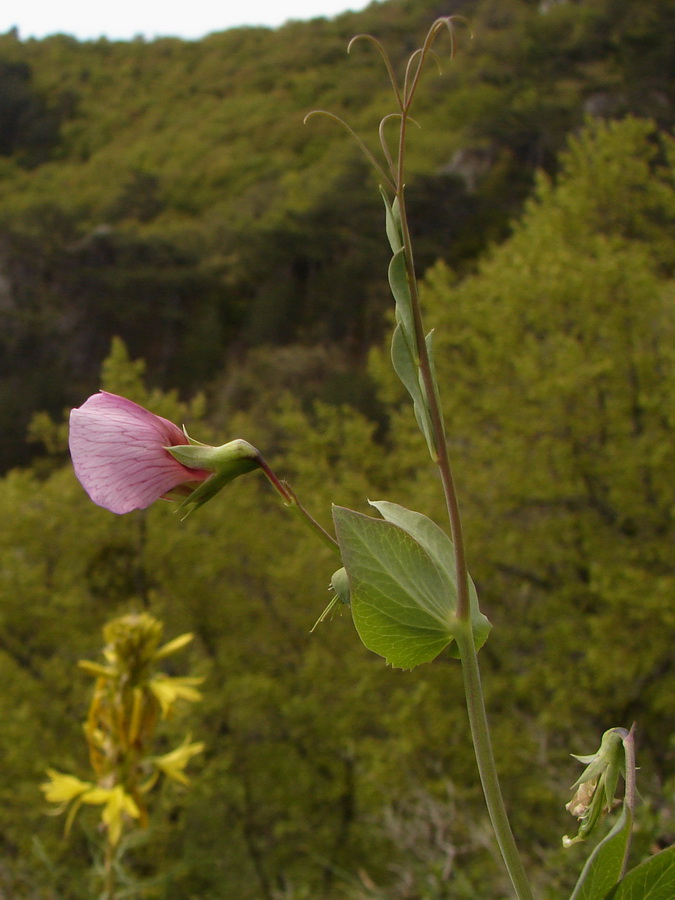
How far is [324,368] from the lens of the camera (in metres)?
22.7

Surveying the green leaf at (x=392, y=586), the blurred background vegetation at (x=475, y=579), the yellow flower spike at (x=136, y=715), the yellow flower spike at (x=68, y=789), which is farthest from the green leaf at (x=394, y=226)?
the blurred background vegetation at (x=475, y=579)

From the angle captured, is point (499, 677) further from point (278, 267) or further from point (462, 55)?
point (462, 55)

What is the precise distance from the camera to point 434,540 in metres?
0.61

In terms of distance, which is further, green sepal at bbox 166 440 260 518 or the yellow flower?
the yellow flower

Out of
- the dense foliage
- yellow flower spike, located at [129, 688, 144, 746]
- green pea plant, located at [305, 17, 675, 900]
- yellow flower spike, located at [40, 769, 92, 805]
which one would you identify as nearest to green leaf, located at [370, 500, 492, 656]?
green pea plant, located at [305, 17, 675, 900]

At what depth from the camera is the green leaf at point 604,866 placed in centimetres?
50

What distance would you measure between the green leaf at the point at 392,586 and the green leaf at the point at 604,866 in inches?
6.2

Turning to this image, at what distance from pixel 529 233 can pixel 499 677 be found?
5353 millimetres

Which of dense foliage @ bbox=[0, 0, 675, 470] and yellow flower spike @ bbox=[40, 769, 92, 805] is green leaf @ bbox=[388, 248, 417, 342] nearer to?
yellow flower spike @ bbox=[40, 769, 92, 805]

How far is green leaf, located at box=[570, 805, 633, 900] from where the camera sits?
19.8 inches

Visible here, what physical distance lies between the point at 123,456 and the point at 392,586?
22 cm

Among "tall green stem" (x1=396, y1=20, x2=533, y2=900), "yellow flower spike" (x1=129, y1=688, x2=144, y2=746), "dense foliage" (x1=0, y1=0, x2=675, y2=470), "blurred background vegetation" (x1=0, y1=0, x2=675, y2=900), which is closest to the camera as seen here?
"tall green stem" (x1=396, y1=20, x2=533, y2=900)

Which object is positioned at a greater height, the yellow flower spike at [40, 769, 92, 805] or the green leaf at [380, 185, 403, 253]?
the green leaf at [380, 185, 403, 253]

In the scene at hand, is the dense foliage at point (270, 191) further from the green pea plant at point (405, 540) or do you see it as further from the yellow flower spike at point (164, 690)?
the green pea plant at point (405, 540)
